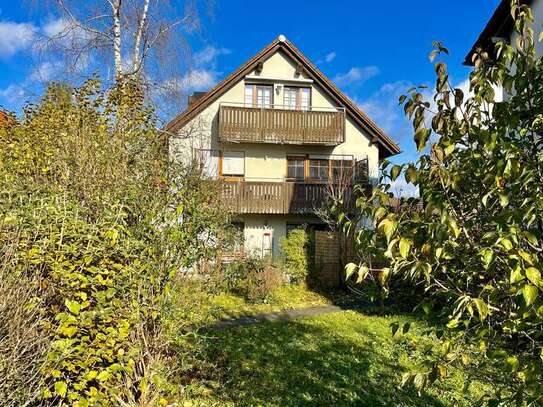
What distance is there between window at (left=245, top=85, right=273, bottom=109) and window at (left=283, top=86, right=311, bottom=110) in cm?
70

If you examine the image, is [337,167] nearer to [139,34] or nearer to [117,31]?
[139,34]

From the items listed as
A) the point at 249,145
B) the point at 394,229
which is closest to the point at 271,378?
the point at 394,229

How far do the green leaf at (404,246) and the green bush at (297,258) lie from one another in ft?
41.8

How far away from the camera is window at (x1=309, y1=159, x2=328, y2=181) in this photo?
1856cm

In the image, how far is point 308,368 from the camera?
625 centimetres

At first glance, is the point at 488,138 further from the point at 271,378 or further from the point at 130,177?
the point at 271,378

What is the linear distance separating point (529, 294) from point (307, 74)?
17988 millimetres

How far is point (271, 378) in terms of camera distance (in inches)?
229

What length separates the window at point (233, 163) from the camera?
18.0 metres

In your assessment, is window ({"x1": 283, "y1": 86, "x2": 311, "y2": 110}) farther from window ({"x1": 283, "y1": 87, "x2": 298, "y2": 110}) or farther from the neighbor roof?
the neighbor roof

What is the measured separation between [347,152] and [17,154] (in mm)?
14784

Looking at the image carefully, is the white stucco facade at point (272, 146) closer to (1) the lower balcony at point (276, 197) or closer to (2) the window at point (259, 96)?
(2) the window at point (259, 96)

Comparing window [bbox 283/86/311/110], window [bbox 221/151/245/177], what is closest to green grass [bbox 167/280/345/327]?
window [bbox 221/151/245/177]

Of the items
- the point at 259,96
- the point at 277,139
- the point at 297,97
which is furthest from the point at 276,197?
the point at 297,97
